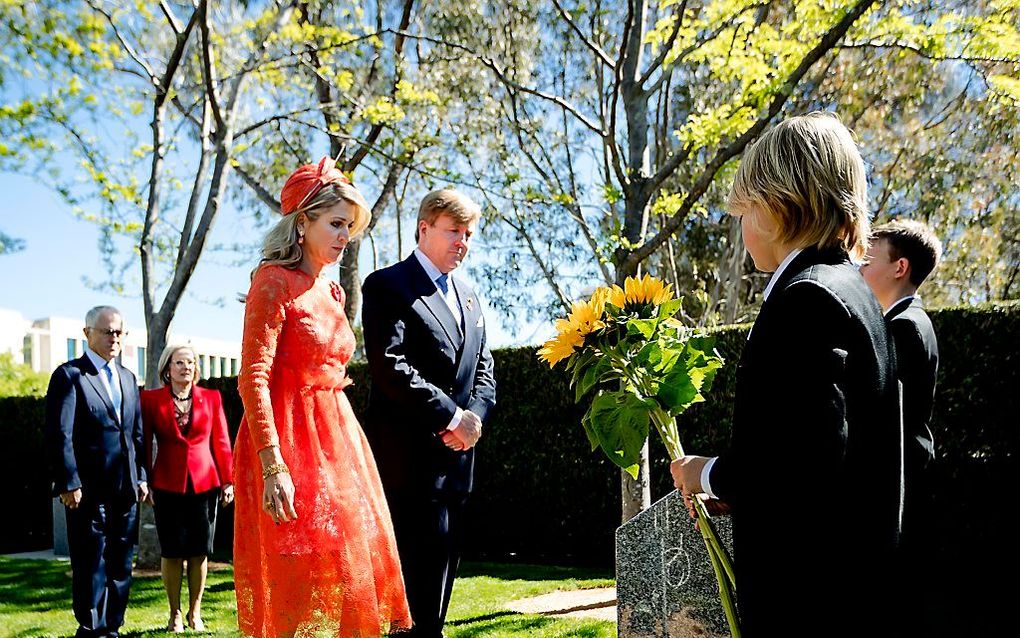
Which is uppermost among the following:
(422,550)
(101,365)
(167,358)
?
(167,358)

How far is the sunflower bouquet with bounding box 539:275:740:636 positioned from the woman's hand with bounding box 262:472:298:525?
1080 millimetres

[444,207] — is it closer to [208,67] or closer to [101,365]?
[101,365]

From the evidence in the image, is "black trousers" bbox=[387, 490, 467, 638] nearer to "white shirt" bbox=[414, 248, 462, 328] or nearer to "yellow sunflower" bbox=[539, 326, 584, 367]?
"white shirt" bbox=[414, 248, 462, 328]

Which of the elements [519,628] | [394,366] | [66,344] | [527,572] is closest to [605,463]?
[527,572]

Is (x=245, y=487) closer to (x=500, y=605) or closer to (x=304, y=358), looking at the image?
(x=304, y=358)

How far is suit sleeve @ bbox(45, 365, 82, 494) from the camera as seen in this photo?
17.4 ft

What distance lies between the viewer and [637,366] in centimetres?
245

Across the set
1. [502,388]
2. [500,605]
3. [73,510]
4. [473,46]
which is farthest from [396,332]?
[473,46]

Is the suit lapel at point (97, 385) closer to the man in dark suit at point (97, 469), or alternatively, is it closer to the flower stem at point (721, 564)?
the man in dark suit at point (97, 469)

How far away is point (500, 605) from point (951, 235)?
613 inches

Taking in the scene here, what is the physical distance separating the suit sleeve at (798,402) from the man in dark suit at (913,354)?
2.50ft

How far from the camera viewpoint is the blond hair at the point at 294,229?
Result: 11.0 ft

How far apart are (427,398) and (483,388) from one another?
0.56 m

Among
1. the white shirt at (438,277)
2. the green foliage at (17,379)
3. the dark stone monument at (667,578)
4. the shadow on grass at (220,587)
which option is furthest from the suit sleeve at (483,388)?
the green foliage at (17,379)
